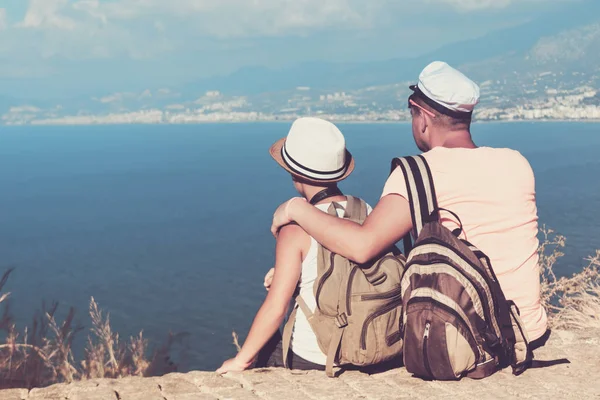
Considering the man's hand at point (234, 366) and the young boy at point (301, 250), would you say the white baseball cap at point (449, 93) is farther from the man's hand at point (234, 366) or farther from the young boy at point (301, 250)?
the man's hand at point (234, 366)

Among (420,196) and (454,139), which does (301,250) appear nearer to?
(420,196)

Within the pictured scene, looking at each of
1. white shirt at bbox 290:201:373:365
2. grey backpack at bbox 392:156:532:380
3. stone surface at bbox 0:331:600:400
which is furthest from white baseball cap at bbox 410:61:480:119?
stone surface at bbox 0:331:600:400

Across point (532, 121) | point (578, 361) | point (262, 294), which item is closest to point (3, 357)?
point (578, 361)

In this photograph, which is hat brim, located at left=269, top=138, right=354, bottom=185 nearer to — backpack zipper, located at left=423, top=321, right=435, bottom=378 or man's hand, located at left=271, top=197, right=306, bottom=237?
man's hand, located at left=271, top=197, right=306, bottom=237

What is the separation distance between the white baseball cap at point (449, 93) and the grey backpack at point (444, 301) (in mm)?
301

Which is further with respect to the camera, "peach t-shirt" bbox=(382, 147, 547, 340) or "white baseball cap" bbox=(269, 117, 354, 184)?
"white baseball cap" bbox=(269, 117, 354, 184)

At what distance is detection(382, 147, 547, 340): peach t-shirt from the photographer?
2.77 meters

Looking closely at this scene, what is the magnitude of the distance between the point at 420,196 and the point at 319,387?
0.93 meters

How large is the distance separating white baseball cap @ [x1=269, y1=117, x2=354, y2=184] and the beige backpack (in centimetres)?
35

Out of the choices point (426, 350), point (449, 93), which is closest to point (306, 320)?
point (426, 350)

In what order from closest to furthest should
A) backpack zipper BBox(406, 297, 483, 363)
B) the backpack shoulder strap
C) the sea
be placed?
backpack zipper BBox(406, 297, 483, 363)
the backpack shoulder strap
the sea

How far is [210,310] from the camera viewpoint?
26.2 m

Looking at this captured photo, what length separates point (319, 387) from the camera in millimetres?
2873

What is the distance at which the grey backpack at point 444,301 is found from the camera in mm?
2543
